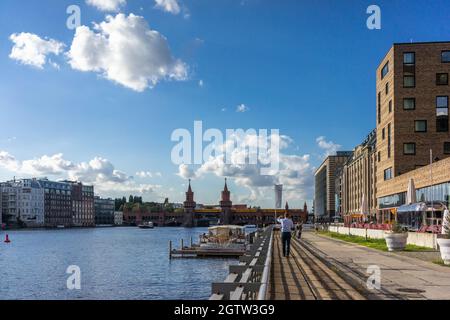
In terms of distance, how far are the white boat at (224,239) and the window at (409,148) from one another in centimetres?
2604

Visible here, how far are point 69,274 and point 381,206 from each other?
172 ft

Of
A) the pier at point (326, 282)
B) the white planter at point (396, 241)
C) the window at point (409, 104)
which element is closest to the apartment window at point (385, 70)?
the window at point (409, 104)

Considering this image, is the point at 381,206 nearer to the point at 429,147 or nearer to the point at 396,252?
the point at 429,147

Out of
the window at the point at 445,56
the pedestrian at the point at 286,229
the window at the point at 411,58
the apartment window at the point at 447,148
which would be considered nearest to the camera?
the pedestrian at the point at 286,229

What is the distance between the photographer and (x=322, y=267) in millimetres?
19672

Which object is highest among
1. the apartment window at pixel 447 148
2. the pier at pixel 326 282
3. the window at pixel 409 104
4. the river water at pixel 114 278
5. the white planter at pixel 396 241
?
the window at pixel 409 104

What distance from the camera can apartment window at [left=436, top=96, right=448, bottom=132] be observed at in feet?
230

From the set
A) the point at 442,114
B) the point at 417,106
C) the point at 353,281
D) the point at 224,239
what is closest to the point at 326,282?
the point at 353,281

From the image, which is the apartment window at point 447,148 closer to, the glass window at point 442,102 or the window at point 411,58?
the glass window at point 442,102

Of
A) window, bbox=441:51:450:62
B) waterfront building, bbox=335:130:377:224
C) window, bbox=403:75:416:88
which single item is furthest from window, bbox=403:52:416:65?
waterfront building, bbox=335:130:377:224

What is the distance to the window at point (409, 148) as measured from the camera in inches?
2781

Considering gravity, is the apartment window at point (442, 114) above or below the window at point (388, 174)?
above
